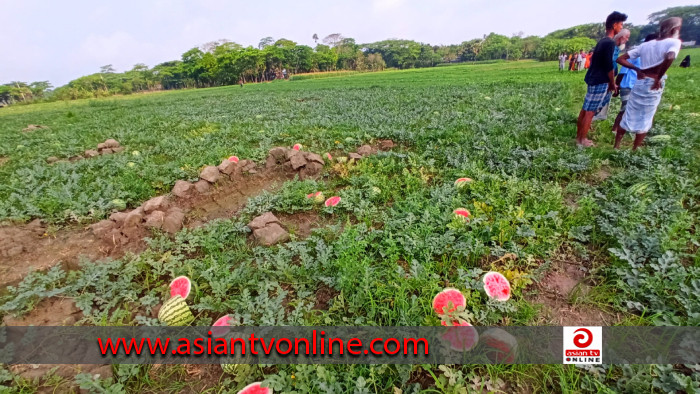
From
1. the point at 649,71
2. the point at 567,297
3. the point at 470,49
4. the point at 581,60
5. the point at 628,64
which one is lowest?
the point at 567,297

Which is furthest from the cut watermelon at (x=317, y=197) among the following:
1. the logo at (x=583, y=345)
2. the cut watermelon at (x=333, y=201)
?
the logo at (x=583, y=345)

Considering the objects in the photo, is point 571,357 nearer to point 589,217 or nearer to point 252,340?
point 589,217

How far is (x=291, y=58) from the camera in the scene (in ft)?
241

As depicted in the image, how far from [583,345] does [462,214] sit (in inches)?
63.4

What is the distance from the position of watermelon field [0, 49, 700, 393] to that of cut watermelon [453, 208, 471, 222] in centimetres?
9

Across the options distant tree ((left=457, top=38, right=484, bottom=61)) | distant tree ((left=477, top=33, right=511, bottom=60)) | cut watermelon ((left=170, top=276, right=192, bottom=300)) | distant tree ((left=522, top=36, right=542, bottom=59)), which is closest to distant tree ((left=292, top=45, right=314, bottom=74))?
distant tree ((left=457, top=38, right=484, bottom=61))

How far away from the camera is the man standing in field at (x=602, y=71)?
4.63 m

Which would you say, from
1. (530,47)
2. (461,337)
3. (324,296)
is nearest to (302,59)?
(530,47)

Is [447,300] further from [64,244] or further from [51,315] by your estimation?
[64,244]

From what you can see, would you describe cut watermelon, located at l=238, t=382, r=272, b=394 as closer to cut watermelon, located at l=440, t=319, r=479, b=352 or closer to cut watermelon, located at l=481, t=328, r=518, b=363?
cut watermelon, located at l=440, t=319, r=479, b=352

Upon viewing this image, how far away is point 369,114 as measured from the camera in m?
10.3

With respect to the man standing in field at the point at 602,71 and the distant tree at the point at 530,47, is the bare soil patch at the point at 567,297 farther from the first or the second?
the distant tree at the point at 530,47

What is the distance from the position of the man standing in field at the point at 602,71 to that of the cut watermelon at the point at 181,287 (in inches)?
250

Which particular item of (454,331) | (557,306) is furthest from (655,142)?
(454,331)
